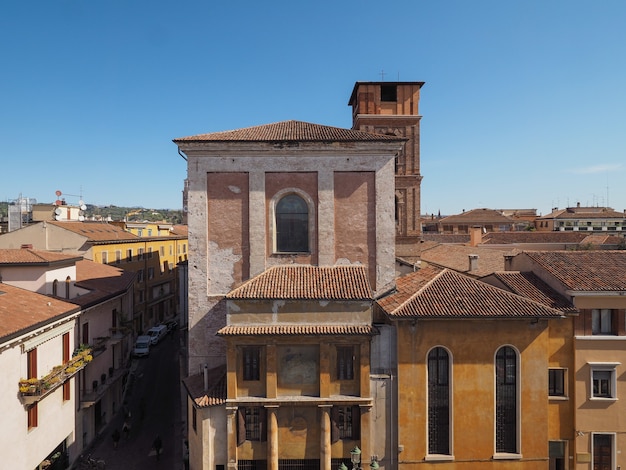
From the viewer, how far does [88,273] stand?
87.4ft

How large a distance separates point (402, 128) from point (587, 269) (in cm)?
1436

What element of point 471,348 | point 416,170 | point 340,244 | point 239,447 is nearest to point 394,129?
point 416,170

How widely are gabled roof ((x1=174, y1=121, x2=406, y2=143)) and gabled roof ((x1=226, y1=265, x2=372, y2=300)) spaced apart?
5594 millimetres

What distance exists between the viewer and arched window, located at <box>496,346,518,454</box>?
15992 mm

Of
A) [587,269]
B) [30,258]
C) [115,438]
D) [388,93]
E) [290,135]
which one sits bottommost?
[115,438]

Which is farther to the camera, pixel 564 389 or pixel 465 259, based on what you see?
pixel 465 259

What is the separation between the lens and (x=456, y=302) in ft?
53.1

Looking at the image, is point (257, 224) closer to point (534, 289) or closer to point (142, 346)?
point (534, 289)

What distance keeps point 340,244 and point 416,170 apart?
40.1 feet

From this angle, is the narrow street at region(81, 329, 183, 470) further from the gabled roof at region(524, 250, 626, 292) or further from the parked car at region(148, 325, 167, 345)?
the gabled roof at region(524, 250, 626, 292)

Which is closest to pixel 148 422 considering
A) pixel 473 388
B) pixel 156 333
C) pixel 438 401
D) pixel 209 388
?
pixel 209 388

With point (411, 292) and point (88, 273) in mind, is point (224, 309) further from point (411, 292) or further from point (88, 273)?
point (88, 273)

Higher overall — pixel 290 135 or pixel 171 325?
pixel 290 135

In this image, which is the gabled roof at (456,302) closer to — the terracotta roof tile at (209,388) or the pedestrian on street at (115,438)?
the terracotta roof tile at (209,388)
